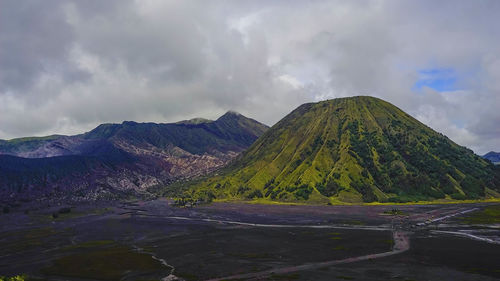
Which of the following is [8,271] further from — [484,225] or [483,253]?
[484,225]

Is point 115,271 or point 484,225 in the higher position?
point 484,225

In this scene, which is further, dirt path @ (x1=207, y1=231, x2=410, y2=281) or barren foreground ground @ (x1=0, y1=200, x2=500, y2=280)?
barren foreground ground @ (x1=0, y1=200, x2=500, y2=280)

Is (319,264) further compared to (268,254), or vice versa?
(268,254)

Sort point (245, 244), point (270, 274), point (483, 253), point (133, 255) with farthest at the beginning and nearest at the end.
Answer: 1. point (245, 244)
2. point (133, 255)
3. point (483, 253)
4. point (270, 274)

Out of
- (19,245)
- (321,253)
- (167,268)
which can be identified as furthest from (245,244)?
(19,245)

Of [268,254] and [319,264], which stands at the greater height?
[319,264]

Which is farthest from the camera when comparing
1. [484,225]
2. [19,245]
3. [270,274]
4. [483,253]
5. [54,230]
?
[54,230]

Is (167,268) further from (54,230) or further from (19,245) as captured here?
(54,230)

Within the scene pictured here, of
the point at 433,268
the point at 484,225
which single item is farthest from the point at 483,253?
the point at 484,225

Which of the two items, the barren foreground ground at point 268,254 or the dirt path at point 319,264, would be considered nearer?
the dirt path at point 319,264

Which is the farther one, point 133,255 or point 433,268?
point 133,255
